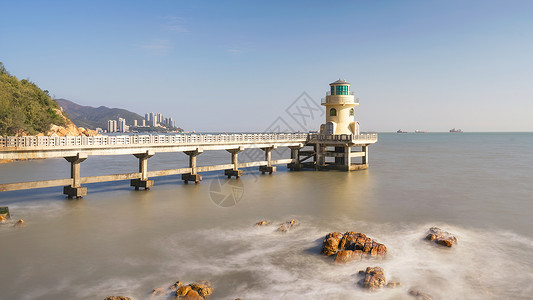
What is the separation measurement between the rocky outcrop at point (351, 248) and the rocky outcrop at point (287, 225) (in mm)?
3707

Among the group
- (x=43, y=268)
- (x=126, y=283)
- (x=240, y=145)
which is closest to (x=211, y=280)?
(x=126, y=283)

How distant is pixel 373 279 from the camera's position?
13.3 m

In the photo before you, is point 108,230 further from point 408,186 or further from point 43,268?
point 408,186

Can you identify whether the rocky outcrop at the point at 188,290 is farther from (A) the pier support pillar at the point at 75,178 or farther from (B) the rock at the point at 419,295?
(A) the pier support pillar at the point at 75,178

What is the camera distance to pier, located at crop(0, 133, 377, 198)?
24.2m

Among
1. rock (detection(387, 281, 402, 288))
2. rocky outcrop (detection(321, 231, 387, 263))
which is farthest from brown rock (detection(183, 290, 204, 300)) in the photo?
rock (detection(387, 281, 402, 288))

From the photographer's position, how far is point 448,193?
3344 cm

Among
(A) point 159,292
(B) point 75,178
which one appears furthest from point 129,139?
(A) point 159,292

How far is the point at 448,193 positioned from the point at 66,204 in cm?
3085

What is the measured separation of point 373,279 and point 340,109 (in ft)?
117

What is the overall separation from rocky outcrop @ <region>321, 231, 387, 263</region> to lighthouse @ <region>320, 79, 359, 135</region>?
30.7 metres

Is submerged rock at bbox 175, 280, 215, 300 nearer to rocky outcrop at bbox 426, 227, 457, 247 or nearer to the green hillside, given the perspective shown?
rocky outcrop at bbox 426, 227, 457, 247

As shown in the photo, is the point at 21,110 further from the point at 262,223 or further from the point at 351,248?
the point at 351,248

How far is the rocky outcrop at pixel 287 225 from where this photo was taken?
20.3m
